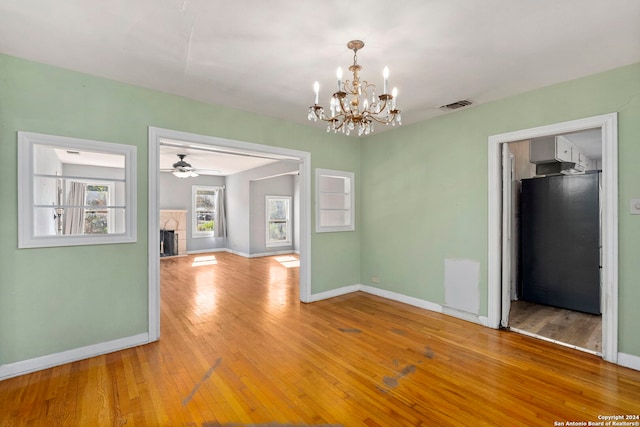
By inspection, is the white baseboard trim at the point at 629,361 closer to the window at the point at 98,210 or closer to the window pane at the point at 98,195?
the window at the point at 98,210

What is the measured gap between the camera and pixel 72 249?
271 cm

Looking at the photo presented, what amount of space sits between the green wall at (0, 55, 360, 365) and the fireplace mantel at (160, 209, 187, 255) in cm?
642

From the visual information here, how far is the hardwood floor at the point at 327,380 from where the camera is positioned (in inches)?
78.0

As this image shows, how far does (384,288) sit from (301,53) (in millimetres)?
3638

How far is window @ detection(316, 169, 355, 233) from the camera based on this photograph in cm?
464

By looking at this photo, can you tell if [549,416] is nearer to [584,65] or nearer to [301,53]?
[584,65]

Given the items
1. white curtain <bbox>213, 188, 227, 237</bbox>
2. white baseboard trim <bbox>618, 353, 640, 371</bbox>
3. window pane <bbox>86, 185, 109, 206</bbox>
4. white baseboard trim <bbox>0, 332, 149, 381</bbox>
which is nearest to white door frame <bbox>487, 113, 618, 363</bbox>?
white baseboard trim <bbox>618, 353, 640, 371</bbox>

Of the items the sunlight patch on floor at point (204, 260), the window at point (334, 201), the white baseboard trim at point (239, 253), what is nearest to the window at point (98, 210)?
the window at point (334, 201)

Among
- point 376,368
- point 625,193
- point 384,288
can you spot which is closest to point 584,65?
point 625,193

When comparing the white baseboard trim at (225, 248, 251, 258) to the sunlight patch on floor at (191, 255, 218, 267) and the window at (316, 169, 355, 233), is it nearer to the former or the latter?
the sunlight patch on floor at (191, 255, 218, 267)

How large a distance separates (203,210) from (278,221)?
260cm

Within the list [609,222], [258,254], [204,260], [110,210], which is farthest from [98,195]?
[258,254]

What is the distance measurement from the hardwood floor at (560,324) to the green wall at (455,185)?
0.47 m

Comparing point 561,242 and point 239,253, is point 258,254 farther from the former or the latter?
point 561,242
